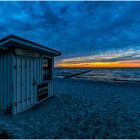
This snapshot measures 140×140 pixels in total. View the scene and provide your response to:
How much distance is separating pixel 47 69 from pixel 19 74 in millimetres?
2976

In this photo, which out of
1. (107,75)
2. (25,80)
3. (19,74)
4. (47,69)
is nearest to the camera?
(19,74)

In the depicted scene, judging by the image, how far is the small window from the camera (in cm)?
805

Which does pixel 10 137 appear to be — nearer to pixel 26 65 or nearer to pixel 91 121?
pixel 91 121

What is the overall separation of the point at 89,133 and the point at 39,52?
190 inches

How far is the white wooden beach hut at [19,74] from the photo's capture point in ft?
17.5

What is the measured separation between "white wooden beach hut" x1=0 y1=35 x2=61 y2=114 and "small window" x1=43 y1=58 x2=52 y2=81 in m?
0.89

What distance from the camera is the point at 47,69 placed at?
8547 mm

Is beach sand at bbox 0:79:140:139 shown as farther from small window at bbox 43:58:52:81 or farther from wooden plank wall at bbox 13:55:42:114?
small window at bbox 43:58:52:81

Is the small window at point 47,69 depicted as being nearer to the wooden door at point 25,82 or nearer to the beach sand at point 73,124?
the wooden door at point 25,82

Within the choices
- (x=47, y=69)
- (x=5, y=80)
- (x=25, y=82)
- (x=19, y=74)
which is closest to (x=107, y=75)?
(x=47, y=69)

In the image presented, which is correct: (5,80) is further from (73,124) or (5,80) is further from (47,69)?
(73,124)

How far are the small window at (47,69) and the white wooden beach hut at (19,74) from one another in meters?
0.89

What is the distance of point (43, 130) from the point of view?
408 centimetres

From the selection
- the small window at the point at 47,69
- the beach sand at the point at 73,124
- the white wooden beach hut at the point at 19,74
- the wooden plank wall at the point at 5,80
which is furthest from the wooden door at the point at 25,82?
the small window at the point at 47,69
